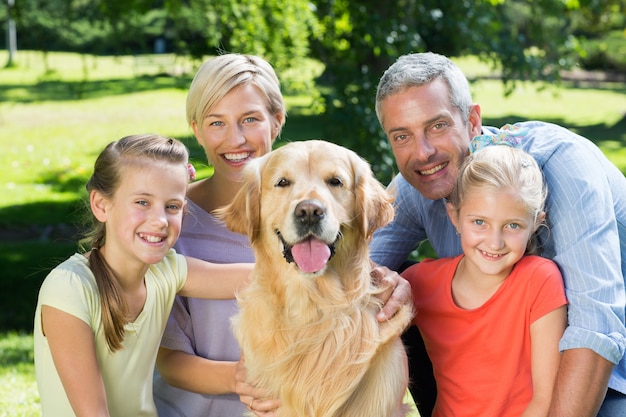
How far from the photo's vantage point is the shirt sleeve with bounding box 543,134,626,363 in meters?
2.61

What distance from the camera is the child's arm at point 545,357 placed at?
266cm

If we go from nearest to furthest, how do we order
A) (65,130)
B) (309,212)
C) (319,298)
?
1. (309,212)
2. (319,298)
3. (65,130)

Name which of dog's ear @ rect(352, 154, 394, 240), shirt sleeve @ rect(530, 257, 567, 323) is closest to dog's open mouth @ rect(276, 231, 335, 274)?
dog's ear @ rect(352, 154, 394, 240)

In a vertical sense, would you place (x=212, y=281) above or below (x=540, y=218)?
below

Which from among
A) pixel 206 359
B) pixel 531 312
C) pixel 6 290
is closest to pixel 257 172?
pixel 206 359

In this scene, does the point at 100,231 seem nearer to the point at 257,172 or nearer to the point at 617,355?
the point at 257,172

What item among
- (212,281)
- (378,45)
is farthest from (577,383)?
(378,45)

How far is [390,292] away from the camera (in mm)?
2863

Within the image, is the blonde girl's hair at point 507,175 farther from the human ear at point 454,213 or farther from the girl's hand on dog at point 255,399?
the girl's hand on dog at point 255,399

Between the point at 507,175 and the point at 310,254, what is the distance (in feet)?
2.55

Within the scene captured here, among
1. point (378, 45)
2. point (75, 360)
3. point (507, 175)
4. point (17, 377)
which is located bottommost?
point (17, 377)

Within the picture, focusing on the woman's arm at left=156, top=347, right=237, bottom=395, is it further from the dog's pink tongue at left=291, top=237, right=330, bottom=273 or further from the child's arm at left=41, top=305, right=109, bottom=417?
the dog's pink tongue at left=291, top=237, right=330, bottom=273

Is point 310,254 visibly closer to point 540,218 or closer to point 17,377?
point 540,218

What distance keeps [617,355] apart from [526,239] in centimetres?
→ 52
